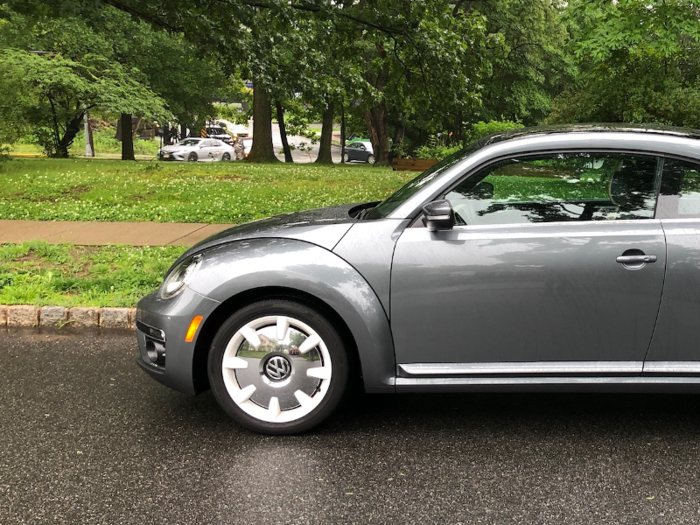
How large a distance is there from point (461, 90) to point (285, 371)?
8760 mm

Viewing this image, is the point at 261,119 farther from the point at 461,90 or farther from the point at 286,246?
the point at 286,246

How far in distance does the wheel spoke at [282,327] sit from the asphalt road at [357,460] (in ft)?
1.78

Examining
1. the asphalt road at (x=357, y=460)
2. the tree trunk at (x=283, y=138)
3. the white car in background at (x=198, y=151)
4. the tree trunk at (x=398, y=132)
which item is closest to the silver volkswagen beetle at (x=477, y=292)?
the asphalt road at (x=357, y=460)

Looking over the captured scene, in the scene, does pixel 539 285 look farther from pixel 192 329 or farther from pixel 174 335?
pixel 174 335

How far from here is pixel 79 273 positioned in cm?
686

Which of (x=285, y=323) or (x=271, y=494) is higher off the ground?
(x=285, y=323)

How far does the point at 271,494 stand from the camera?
292 cm

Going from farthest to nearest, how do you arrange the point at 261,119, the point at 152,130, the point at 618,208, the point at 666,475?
the point at 152,130
the point at 261,119
the point at 618,208
the point at 666,475

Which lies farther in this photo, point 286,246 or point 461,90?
point 461,90

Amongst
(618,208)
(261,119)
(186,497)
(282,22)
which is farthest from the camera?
(261,119)

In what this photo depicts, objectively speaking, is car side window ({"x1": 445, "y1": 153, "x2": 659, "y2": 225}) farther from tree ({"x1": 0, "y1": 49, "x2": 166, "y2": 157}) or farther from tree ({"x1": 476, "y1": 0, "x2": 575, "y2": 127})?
tree ({"x1": 476, "y1": 0, "x2": 575, "y2": 127})

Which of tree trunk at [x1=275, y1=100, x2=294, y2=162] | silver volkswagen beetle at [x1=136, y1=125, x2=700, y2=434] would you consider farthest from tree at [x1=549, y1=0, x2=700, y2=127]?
tree trunk at [x1=275, y1=100, x2=294, y2=162]

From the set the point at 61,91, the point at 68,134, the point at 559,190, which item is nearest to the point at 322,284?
the point at 559,190

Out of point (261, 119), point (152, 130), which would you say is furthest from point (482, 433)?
point (152, 130)
